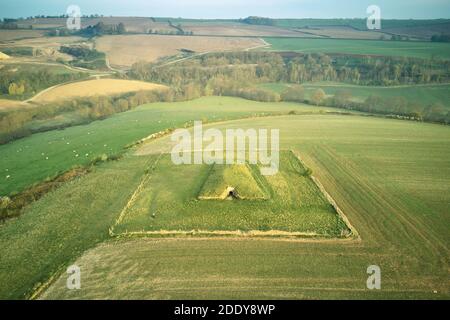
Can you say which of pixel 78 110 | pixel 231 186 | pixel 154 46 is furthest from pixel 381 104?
pixel 154 46

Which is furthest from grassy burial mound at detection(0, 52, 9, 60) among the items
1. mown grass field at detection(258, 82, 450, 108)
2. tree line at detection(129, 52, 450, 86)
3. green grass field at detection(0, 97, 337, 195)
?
mown grass field at detection(258, 82, 450, 108)

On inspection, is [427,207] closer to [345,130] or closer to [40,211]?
[345,130]

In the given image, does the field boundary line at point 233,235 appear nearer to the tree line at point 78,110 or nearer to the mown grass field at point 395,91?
the tree line at point 78,110

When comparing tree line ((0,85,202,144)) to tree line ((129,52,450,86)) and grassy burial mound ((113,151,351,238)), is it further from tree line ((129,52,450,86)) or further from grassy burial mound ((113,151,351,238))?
grassy burial mound ((113,151,351,238))

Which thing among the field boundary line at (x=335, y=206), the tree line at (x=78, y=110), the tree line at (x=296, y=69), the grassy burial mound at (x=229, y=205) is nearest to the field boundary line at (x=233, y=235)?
the grassy burial mound at (x=229, y=205)

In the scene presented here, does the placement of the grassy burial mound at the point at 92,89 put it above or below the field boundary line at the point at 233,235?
above

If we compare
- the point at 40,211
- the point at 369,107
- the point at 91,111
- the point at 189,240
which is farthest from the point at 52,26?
the point at 189,240
